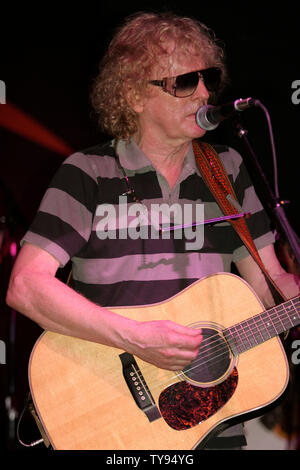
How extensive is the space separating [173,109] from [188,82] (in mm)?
140

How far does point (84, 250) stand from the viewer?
212 cm

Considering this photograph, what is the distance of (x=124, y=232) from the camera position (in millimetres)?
2131

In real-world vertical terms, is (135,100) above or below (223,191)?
above

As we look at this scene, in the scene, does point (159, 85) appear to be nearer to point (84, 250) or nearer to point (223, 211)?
point (223, 211)

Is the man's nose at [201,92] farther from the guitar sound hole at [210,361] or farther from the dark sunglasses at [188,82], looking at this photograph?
the guitar sound hole at [210,361]

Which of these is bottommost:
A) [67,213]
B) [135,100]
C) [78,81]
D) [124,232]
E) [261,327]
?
[261,327]

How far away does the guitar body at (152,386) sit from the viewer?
181 cm

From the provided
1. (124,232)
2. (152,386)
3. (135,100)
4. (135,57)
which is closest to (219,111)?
(124,232)

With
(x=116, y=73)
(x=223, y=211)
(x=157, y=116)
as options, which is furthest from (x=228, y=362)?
(x=116, y=73)

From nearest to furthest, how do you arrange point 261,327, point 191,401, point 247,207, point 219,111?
point 219,111
point 191,401
point 261,327
point 247,207

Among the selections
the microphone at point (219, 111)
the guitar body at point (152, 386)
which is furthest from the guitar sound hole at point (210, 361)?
the microphone at point (219, 111)

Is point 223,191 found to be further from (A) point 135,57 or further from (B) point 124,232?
(A) point 135,57

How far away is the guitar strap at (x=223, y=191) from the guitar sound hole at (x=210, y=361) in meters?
0.35

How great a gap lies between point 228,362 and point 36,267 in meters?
0.88
